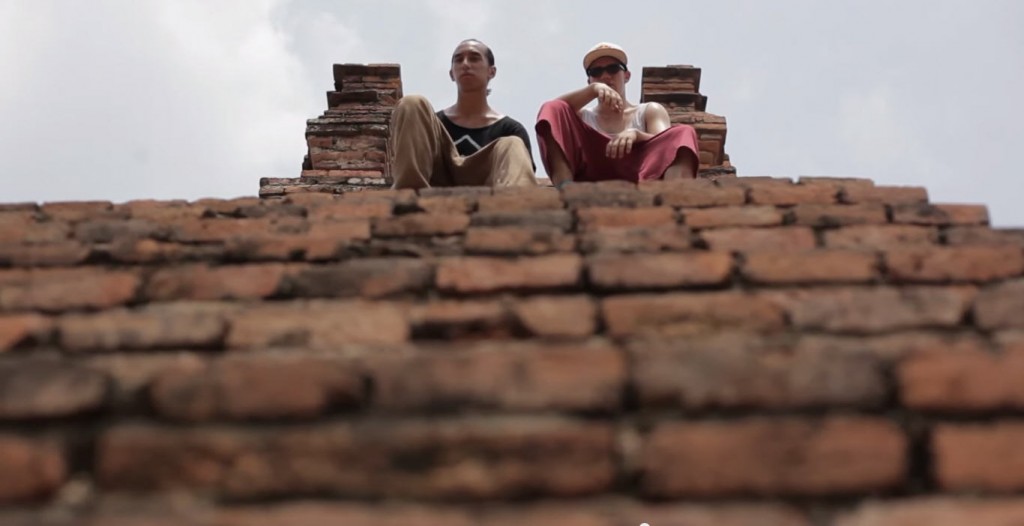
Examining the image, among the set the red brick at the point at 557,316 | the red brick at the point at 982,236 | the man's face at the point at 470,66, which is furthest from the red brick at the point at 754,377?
the man's face at the point at 470,66

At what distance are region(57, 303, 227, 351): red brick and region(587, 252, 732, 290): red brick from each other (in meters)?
0.63

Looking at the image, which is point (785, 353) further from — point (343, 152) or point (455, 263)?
point (343, 152)

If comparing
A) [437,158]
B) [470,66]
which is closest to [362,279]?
[437,158]

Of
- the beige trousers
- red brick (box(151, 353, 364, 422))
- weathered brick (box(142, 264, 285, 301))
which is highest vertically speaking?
the beige trousers

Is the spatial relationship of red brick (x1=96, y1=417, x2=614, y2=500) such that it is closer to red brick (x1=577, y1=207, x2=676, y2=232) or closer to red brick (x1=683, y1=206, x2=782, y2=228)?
red brick (x1=577, y1=207, x2=676, y2=232)

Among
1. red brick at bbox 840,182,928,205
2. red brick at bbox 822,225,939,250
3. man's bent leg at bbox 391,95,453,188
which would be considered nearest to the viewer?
red brick at bbox 822,225,939,250

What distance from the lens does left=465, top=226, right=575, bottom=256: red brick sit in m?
1.73

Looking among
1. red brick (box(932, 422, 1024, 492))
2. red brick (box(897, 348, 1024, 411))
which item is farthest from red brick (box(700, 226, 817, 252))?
red brick (box(932, 422, 1024, 492))

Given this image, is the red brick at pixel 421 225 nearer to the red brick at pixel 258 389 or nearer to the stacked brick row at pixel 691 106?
the red brick at pixel 258 389

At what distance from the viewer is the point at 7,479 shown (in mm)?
1168

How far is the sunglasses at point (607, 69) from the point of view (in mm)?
4676

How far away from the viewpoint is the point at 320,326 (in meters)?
1.46

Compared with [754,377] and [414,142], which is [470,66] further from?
[754,377]

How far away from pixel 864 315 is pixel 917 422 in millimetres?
266
